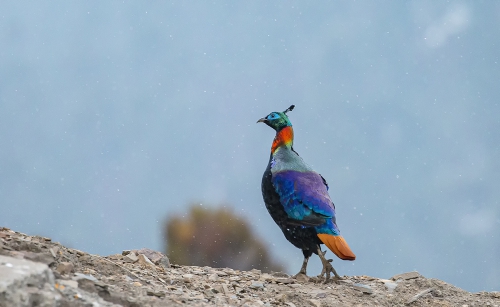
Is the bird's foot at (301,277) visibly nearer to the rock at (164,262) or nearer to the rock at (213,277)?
the rock at (213,277)

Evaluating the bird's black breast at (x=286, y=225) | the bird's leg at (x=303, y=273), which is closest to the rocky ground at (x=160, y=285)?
the bird's leg at (x=303, y=273)

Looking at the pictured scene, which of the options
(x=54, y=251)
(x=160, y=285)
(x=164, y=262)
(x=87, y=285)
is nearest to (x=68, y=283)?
(x=87, y=285)

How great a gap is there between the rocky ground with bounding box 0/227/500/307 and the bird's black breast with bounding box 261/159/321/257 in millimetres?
443

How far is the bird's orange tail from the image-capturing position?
7.41 metres

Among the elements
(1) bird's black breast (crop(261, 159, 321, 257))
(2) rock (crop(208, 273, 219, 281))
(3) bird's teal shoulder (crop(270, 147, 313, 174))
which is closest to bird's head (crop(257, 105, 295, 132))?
(3) bird's teal shoulder (crop(270, 147, 313, 174))

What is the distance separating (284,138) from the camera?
8469 millimetres

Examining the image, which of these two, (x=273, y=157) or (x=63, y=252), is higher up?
(x=273, y=157)

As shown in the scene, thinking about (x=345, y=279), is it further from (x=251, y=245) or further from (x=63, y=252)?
(x=251, y=245)

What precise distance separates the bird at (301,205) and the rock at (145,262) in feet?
5.52

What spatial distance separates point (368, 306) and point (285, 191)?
165 centimetres

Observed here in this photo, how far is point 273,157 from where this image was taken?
332 inches

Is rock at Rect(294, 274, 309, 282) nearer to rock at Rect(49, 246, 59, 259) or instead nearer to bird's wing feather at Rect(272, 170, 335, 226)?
bird's wing feather at Rect(272, 170, 335, 226)

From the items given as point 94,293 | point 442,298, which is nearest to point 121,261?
point 94,293

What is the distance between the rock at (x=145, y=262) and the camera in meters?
7.17
